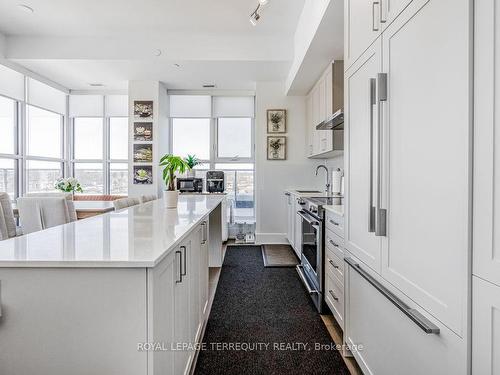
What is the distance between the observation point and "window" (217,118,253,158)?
5.89 metres

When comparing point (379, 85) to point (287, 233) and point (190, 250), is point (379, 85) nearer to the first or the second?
point (190, 250)

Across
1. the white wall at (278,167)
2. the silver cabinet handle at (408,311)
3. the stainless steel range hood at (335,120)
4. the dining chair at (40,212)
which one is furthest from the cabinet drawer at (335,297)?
the white wall at (278,167)

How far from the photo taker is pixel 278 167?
5.23 m

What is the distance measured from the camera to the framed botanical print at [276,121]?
5.18 meters

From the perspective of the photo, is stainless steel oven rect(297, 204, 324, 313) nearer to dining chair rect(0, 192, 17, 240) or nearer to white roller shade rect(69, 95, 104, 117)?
dining chair rect(0, 192, 17, 240)

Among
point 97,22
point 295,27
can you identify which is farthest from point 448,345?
point 97,22

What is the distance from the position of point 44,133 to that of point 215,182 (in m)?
3.16

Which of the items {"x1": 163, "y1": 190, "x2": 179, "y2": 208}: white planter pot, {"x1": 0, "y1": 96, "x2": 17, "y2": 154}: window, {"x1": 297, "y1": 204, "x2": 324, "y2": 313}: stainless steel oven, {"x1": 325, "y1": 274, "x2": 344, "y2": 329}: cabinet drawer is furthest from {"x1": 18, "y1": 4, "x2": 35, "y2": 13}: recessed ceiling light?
{"x1": 325, "y1": 274, "x2": 344, "y2": 329}: cabinet drawer

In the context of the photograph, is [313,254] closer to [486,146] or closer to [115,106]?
[486,146]

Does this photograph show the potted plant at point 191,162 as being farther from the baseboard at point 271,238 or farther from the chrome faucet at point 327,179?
the chrome faucet at point 327,179

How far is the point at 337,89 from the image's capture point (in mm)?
3574

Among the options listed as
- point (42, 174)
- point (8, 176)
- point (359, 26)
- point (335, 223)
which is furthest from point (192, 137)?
point (359, 26)

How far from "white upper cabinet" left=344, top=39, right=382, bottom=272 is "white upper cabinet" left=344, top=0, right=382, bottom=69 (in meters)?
0.06

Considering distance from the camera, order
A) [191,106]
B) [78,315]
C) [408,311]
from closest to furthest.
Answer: [78,315] < [408,311] < [191,106]
